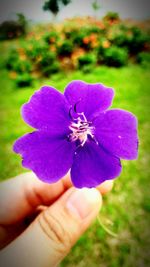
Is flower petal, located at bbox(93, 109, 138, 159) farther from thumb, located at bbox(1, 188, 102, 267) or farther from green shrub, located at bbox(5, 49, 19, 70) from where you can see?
green shrub, located at bbox(5, 49, 19, 70)

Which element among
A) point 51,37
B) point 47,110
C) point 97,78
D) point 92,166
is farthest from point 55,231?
point 51,37

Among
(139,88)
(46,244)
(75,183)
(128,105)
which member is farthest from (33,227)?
(139,88)

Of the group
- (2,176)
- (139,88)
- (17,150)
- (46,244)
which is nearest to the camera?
(17,150)

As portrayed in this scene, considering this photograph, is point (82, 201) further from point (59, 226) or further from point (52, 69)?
point (52, 69)

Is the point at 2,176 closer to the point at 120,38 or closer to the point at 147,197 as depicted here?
the point at 147,197

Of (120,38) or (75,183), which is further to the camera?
(120,38)

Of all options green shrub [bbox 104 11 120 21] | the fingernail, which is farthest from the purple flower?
green shrub [bbox 104 11 120 21]

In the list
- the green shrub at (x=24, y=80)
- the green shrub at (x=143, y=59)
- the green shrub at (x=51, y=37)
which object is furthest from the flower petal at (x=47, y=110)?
the green shrub at (x=51, y=37)

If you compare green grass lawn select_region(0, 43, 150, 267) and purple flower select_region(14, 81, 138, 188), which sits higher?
purple flower select_region(14, 81, 138, 188)
